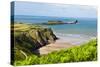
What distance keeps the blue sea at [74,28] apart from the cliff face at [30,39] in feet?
0.26

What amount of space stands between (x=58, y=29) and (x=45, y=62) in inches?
15.4

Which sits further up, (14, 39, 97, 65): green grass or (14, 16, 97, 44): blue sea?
(14, 16, 97, 44): blue sea

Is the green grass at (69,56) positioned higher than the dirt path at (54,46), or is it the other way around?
the dirt path at (54,46)

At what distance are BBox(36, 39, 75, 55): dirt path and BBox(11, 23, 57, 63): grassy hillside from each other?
4cm

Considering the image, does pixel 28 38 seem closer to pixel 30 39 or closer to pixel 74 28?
pixel 30 39

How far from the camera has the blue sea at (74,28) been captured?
2275mm

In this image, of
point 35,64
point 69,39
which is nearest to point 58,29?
point 69,39

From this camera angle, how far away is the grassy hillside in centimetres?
215

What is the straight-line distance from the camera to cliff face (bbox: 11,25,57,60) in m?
2.15

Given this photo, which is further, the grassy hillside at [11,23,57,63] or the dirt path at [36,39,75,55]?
the dirt path at [36,39,75,55]

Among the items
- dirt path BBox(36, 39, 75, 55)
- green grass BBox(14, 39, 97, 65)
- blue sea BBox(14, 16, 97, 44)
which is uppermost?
blue sea BBox(14, 16, 97, 44)

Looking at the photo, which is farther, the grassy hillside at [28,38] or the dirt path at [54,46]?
the dirt path at [54,46]
